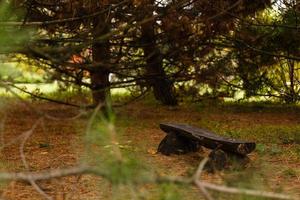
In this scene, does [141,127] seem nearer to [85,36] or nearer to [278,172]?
[85,36]

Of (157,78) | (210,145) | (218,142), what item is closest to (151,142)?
(210,145)

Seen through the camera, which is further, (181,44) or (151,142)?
(181,44)

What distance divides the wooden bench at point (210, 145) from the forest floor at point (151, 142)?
12 cm

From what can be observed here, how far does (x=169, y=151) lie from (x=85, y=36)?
1.60 metres

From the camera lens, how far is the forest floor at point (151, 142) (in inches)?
177

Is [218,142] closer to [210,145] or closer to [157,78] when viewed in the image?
[210,145]

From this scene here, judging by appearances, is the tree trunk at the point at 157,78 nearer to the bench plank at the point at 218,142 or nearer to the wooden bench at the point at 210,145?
the wooden bench at the point at 210,145

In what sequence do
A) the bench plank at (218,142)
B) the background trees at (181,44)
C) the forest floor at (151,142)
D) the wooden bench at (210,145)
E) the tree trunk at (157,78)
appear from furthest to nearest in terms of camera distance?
the tree trunk at (157,78), the background trees at (181,44), the bench plank at (218,142), the wooden bench at (210,145), the forest floor at (151,142)

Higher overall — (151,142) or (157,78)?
(157,78)

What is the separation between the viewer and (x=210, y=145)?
5797 mm

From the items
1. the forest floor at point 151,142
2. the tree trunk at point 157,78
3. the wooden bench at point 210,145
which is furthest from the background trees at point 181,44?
the wooden bench at point 210,145

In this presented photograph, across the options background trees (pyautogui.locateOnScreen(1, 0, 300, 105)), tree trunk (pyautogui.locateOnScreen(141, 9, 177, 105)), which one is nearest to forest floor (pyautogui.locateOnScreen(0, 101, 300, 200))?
tree trunk (pyautogui.locateOnScreen(141, 9, 177, 105))

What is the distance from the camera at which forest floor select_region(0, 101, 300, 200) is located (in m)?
4.49

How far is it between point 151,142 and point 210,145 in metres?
1.54
